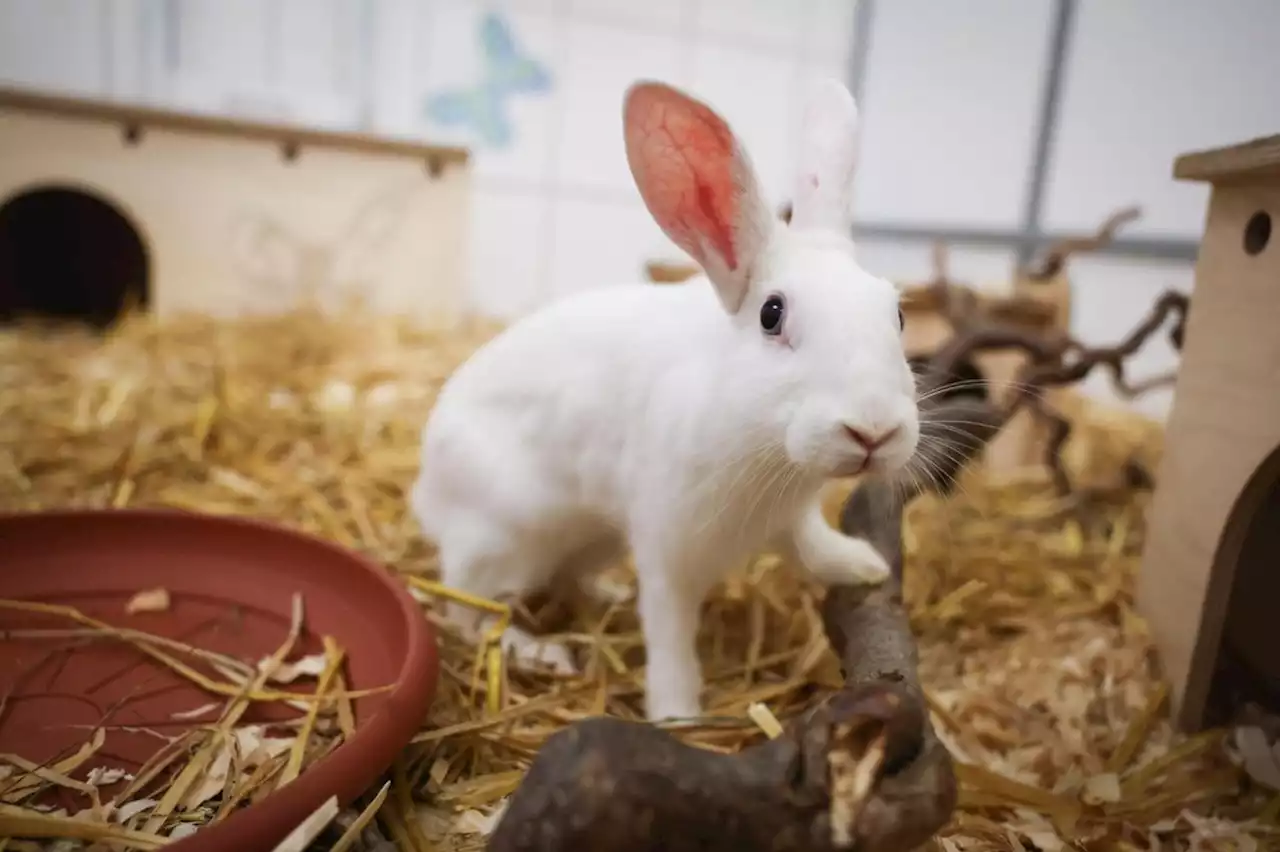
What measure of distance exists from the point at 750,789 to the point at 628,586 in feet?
3.20

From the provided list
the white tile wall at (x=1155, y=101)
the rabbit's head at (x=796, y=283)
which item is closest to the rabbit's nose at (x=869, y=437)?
the rabbit's head at (x=796, y=283)

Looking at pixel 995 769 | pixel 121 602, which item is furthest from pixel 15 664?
pixel 995 769

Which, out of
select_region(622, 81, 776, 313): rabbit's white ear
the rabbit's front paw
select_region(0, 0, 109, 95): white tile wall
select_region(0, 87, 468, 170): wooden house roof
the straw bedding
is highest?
select_region(0, 0, 109, 95): white tile wall

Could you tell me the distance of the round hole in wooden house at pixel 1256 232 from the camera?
1.26 meters

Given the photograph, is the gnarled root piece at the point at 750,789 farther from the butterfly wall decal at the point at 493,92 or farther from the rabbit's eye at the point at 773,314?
the butterfly wall decal at the point at 493,92

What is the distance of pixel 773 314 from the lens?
39.7 inches

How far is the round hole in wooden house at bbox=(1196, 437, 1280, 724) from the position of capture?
4.13ft

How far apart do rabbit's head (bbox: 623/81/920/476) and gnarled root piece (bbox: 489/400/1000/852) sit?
Result: 10.6 inches

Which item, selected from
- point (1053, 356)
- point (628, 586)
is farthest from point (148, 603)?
point (1053, 356)

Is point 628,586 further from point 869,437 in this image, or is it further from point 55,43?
point 55,43

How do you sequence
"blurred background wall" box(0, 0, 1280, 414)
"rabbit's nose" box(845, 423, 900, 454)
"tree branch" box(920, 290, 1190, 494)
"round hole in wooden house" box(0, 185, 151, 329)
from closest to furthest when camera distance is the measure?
"rabbit's nose" box(845, 423, 900, 454) → "tree branch" box(920, 290, 1190, 494) → "blurred background wall" box(0, 0, 1280, 414) → "round hole in wooden house" box(0, 185, 151, 329)

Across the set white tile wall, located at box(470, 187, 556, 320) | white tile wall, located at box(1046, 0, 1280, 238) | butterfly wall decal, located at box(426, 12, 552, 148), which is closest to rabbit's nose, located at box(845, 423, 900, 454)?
white tile wall, located at box(1046, 0, 1280, 238)

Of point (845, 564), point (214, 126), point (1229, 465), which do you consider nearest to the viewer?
point (845, 564)

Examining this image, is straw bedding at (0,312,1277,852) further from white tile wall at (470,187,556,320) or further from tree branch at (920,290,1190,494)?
white tile wall at (470,187,556,320)
